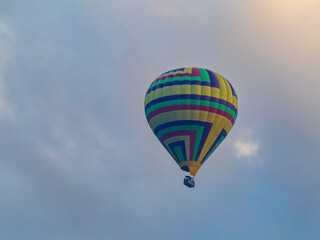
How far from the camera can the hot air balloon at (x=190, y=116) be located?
9612cm

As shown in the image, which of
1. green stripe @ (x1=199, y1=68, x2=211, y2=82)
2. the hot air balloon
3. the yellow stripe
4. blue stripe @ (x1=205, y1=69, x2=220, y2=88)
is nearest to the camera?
the hot air balloon

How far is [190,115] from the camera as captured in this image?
9612 cm

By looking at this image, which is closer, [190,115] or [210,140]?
[190,115]

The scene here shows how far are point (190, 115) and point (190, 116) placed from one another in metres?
0.09

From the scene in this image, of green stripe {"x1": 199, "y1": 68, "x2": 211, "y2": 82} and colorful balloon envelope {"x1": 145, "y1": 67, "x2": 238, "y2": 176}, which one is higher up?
green stripe {"x1": 199, "y1": 68, "x2": 211, "y2": 82}

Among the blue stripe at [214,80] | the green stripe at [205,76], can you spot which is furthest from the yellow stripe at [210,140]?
the green stripe at [205,76]

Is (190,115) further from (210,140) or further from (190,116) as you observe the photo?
(210,140)

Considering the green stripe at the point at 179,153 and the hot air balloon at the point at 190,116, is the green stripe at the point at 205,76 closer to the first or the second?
the hot air balloon at the point at 190,116

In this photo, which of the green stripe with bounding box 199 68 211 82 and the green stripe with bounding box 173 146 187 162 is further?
the green stripe with bounding box 199 68 211 82

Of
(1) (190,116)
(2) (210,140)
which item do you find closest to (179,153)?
(2) (210,140)

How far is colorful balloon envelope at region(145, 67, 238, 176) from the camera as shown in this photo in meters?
96.1

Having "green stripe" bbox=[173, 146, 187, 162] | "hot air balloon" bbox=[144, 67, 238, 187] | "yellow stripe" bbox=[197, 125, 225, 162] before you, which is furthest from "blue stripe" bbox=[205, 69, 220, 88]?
"green stripe" bbox=[173, 146, 187, 162]

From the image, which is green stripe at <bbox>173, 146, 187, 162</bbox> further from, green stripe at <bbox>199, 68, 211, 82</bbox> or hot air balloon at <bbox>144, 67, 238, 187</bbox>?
green stripe at <bbox>199, 68, 211, 82</bbox>

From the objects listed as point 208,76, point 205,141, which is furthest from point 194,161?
point 208,76
